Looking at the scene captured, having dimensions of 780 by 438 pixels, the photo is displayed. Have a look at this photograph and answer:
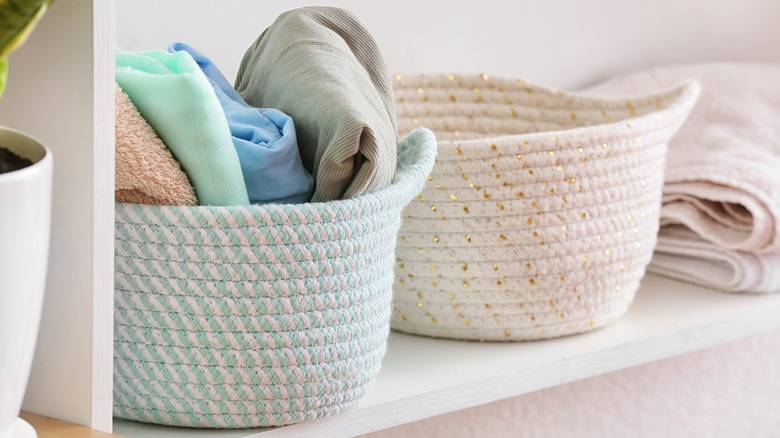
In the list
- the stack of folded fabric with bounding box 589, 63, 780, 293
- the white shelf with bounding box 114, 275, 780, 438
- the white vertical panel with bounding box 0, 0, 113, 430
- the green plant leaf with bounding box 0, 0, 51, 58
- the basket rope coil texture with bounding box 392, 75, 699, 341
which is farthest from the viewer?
the stack of folded fabric with bounding box 589, 63, 780, 293

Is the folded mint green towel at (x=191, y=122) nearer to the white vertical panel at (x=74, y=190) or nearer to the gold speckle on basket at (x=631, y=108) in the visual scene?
the white vertical panel at (x=74, y=190)

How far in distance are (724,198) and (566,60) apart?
0.80 ft

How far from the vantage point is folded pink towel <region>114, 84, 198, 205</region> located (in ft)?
1.50

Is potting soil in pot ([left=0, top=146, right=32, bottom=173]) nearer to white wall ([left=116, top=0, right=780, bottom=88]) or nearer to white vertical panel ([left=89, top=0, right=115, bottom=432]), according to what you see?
white vertical panel ([left=89, top=0, right=115, bottom=432])

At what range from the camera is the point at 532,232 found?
691mm

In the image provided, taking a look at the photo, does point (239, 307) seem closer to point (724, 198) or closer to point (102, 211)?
point (102, 211)

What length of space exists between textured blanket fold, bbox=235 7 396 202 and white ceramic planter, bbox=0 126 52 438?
16 cm

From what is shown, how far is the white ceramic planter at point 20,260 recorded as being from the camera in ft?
1.16

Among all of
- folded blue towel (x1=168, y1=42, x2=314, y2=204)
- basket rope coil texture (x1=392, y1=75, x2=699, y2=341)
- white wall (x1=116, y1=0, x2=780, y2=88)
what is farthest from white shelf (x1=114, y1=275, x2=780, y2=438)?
white wall (x1=116, y1=0, x2=780, y2=88)

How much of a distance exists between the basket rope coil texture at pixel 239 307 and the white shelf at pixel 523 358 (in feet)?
0.07

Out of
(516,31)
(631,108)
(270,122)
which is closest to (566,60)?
(516,31)

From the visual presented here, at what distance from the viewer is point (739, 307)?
0.83 m

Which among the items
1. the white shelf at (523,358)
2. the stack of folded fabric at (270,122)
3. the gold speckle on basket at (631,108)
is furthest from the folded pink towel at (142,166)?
the gold speckle on basket at (631,108)

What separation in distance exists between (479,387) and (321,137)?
0.23m
